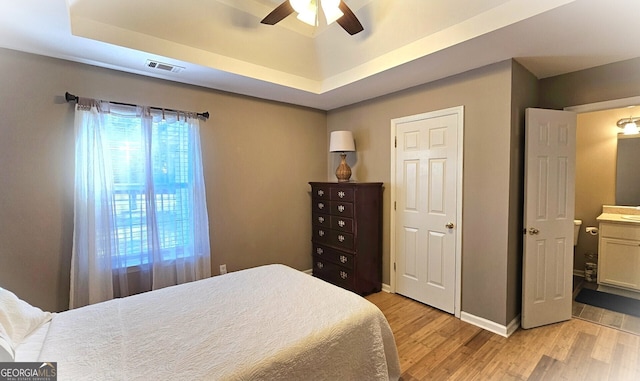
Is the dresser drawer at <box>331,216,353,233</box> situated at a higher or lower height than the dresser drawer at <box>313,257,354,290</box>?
higher

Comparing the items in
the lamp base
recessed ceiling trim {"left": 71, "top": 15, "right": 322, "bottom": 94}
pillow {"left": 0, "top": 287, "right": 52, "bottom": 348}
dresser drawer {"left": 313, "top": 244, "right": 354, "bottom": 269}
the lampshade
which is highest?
recessed ceiling trim {"left": 71, "top": 15, "right": 322, "bottom": 94}

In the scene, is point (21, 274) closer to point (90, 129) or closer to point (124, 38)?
point (90, 129)

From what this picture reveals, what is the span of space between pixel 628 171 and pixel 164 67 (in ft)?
17.5

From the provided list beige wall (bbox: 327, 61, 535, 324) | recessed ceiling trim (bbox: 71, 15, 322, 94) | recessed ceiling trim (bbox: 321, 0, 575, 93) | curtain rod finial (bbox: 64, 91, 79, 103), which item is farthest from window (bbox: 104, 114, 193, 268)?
beige wall (bbox: 327, 61, 535, 324)

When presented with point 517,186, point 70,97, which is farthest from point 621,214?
point 70,97

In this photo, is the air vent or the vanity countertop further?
the vanity countertop

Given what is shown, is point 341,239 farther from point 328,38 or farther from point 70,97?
point 70,97

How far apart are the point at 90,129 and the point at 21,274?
1261 mm

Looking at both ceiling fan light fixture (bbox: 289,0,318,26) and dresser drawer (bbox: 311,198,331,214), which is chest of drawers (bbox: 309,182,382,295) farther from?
ceiling fan light fixture (bbox: 289,0,318,26)

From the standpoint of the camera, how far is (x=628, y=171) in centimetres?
334

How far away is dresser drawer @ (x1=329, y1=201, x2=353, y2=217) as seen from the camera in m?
3.13

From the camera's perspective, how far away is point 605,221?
3.17 metres

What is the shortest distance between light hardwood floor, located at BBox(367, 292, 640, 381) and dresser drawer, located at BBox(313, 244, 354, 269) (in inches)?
30.3

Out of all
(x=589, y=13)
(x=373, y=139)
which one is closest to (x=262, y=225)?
(x=373, y=139)
